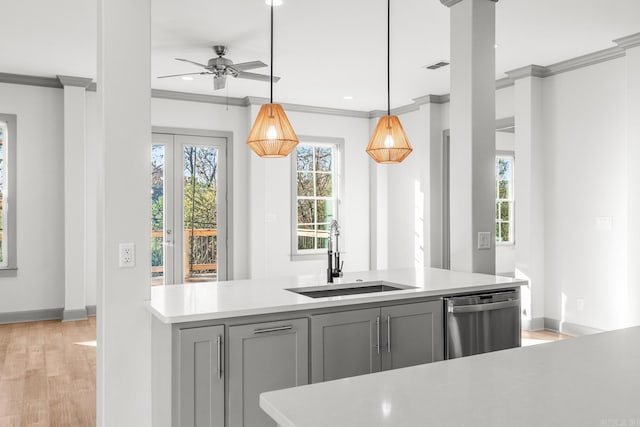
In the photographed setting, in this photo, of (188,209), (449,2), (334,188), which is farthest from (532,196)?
(188,209)

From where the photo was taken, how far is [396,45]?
16.1 feet

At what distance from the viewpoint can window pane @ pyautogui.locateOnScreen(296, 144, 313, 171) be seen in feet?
25.1

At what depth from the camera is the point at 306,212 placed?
768cm

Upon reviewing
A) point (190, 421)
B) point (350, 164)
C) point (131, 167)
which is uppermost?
point (350, 164)

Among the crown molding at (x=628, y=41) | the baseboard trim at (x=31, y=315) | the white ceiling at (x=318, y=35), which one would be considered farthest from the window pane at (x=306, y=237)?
the crown molding at (x=628, y=41)

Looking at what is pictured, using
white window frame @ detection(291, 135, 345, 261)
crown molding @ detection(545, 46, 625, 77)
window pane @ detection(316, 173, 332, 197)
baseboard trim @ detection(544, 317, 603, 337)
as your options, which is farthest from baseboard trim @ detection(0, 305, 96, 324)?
crown molding @ detection(545, 46, 625, 77)

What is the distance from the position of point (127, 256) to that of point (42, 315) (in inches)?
172

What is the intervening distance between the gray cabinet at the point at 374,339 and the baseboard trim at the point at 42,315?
455 centimetres

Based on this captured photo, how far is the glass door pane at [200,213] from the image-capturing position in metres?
6.89

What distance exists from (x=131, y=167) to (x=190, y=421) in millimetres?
1229

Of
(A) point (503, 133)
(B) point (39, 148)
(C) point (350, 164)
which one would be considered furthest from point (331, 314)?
(A) point (503, 133)

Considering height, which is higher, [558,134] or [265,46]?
[265,46]

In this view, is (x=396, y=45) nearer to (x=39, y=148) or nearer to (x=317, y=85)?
(x=317, y=85)

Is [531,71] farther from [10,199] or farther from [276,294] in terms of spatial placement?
[10,199]
